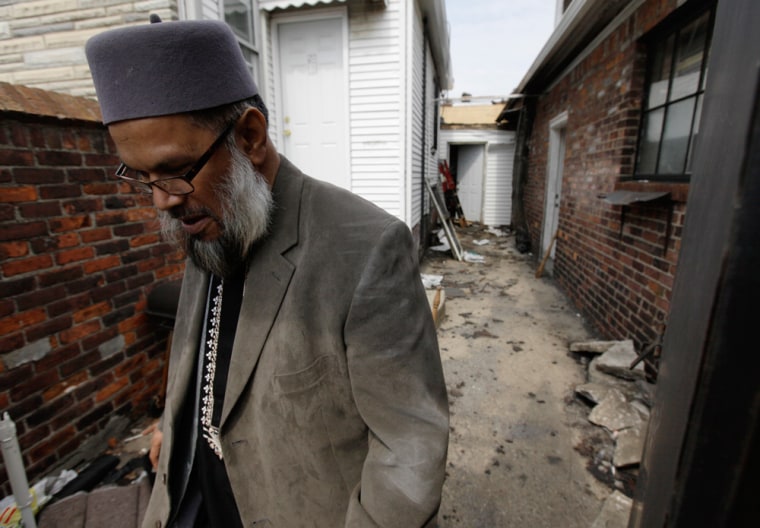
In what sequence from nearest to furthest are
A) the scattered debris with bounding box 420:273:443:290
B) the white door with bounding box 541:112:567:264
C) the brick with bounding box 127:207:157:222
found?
the brick with bounding box 127:207:157:222 → the scattered debris with bounding box 420:273:443:290 → the white door with bounding box 541:112:567:264

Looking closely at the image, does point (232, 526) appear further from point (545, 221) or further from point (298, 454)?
point (545, 221)

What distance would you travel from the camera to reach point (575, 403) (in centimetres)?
317

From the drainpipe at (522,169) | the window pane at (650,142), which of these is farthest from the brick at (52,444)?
the drainpipe at (522,169)

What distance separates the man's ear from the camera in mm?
989

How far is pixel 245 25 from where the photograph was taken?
189 inches

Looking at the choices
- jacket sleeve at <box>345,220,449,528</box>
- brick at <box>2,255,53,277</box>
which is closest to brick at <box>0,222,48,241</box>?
brick at <box>2,255,53,277</box>

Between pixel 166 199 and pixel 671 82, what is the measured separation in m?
4.23

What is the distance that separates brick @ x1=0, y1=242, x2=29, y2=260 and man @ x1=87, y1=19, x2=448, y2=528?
154 centimetres

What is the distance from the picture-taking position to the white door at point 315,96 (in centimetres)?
532

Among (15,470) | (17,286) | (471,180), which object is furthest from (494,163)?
(15,470)

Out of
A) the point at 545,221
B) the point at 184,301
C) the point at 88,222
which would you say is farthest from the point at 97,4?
the point at 545,221

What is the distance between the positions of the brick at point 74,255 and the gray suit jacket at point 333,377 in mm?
1937

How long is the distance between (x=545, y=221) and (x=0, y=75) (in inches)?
320

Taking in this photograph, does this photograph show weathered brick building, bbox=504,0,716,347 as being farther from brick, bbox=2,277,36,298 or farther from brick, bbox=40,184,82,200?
brick, bbox=2,277,36,298
